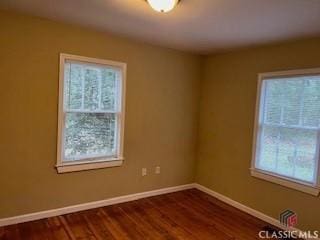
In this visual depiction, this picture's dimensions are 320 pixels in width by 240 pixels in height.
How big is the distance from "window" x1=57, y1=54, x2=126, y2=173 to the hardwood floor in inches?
25.0

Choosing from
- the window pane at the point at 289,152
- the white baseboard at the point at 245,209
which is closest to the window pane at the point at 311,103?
the window pane at the point at 289,152

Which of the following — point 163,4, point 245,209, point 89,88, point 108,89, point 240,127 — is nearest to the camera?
point 163,4

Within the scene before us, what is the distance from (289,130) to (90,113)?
2.59 metres

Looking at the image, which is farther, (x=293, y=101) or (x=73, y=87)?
(x=73, y=87)

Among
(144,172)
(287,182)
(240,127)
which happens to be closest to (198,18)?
(240,127)

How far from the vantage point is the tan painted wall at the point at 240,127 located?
114 inches

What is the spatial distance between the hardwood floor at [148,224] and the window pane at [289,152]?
80 cm

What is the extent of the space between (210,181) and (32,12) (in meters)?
3.51

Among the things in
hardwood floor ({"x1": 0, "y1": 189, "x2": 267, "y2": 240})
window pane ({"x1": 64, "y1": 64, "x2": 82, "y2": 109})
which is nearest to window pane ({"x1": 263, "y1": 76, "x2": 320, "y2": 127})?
hardwood floor ({"x1": 0, "y1": 189, "x2": 267, "y2": 240})

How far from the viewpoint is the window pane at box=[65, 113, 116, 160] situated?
3.12 metres

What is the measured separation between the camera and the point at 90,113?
3.23 meters

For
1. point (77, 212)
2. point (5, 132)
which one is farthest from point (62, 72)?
point (77, 212)

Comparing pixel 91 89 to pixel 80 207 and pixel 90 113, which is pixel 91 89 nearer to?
pixel 90 113

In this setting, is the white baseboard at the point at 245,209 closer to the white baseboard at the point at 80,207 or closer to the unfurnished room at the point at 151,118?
the unfurnished room at the point at 151,118
